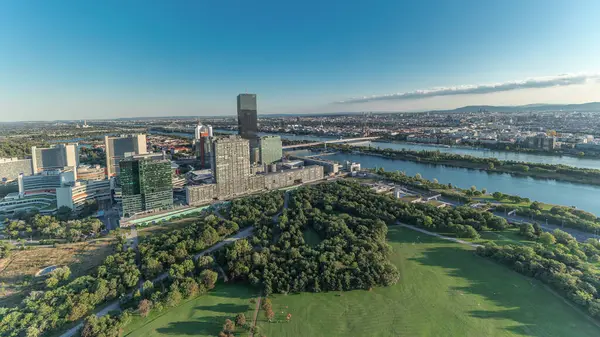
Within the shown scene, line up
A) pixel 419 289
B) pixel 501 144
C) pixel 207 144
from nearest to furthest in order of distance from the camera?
pixel 419 289
pixel 207 144
pixel 501 144

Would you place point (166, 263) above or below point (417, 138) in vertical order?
below

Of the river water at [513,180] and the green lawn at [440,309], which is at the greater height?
the river water at [513,180]

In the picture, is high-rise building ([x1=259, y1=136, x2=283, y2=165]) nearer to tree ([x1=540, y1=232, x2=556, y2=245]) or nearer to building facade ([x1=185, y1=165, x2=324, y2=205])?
building facade ([x1=185, y1=165, x2=324, y2=205])

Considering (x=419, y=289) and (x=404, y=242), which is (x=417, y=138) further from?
(x=419, y=289)

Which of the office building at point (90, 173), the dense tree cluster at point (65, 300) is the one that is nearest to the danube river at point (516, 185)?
the dense tree cluster at point (65, 300)

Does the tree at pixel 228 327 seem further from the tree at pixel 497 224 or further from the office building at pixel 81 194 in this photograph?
the office building at pixel 81 194

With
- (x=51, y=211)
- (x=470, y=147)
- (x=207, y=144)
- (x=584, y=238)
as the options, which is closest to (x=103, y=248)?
(x=51, y=211)

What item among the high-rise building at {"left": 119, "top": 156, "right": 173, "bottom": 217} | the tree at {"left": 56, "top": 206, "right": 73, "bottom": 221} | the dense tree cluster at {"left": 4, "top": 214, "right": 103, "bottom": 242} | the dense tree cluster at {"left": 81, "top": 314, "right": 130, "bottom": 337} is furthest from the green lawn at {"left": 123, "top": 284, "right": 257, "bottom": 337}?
the tree at {"left": 56, "top": 206, "right": 73, "bottom": 221}
